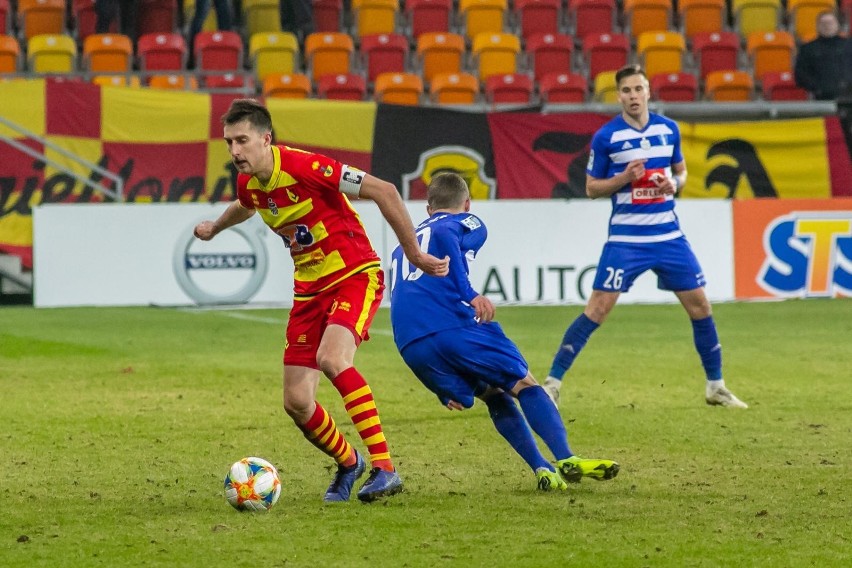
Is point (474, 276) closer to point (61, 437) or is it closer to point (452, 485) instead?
point (61, 437)

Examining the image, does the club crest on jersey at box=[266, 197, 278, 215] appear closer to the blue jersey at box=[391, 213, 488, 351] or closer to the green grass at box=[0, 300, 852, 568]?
Result: the blue jersey at box=[391, 213, 488, 351]

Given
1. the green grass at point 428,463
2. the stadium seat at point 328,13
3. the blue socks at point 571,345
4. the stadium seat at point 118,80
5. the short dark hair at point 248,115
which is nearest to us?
the green grass at point 428,463

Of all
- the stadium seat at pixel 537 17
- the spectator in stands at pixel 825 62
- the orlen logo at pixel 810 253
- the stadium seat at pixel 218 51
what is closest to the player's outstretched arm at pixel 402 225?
the orlen logo at pixel 810 253

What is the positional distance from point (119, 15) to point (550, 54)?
20.8 feet

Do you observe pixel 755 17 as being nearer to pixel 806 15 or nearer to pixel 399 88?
pixel 806 15

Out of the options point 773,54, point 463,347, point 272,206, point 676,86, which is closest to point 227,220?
point 272,206

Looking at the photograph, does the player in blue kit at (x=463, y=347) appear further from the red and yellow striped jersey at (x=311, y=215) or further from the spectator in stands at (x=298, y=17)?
the spectator in stands at (x=298, y=17)

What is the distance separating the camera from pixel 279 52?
2048 cm

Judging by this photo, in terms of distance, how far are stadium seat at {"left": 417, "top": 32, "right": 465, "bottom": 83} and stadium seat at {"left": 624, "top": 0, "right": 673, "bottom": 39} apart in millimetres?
2884

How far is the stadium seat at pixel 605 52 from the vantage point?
21.1 m

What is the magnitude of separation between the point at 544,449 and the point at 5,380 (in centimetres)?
480

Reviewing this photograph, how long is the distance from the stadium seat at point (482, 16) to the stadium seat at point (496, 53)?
0.80m

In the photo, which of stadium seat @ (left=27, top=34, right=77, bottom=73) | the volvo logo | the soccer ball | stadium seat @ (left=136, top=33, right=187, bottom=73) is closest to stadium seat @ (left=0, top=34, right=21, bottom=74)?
stadium seat @ (left=27, top=34, right=77, bottom=73)

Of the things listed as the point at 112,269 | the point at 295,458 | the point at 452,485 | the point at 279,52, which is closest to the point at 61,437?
the point at 295,458
